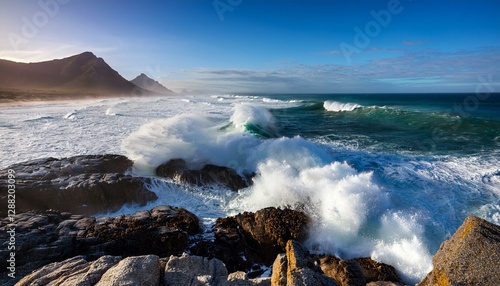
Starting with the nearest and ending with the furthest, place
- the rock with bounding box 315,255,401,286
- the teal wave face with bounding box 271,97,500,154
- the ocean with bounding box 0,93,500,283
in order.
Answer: the rock with bounding box 315,255,401,286 → the ocean with bounding box 0,93,500,283 → the teal wave face with bounding box 271,97,500,154

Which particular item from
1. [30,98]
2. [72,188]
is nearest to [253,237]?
[72,188]

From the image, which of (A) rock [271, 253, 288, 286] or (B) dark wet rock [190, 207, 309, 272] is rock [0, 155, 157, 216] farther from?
(A) rock [271, 253, 288, 286]

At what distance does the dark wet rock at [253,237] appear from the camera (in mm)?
5582

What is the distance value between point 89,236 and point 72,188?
2.89 metres

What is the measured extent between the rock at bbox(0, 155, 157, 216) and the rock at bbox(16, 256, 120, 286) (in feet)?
12.1

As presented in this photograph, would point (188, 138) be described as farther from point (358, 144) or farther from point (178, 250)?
point (358, 144)

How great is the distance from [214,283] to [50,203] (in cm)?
597

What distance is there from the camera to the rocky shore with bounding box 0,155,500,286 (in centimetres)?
304

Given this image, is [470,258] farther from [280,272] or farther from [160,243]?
[160,243]

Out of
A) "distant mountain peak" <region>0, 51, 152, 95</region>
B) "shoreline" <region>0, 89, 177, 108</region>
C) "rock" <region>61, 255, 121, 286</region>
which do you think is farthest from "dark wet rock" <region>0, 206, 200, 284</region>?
"distant mountain peak" <region>0, 51, 152, 95</region>

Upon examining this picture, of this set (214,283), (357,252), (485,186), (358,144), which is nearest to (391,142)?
(358,144)

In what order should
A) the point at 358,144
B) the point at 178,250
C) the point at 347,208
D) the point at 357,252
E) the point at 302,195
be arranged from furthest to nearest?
the point at 358,144, the point at 302,195, the point at 347,208, the point at 357,252, the point at 178,250

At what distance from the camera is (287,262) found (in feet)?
11.8

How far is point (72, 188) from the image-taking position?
7.46 meters
